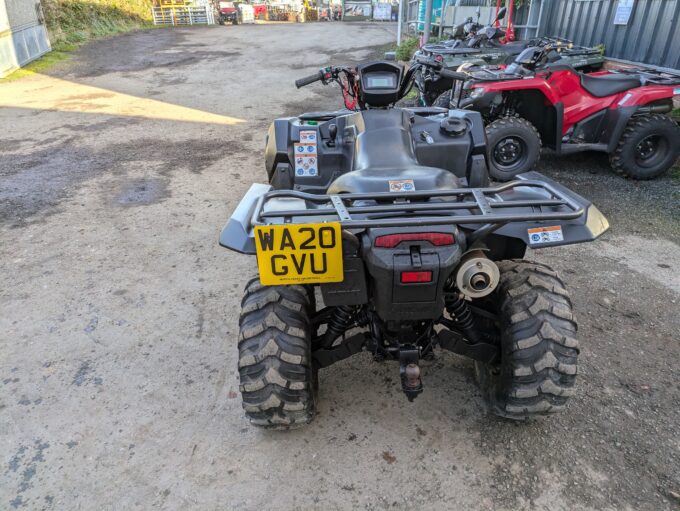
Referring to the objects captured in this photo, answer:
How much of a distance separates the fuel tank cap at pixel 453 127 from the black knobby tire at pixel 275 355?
5.53 ft

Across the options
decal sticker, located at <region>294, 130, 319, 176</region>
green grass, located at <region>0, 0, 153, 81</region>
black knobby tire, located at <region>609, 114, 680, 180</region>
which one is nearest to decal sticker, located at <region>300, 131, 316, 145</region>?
decal sticker, located at <region>294, 130, 319, 176</region>

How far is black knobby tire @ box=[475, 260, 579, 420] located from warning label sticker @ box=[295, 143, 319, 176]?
1.69 metres

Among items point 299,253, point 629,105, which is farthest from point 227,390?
point 629,105

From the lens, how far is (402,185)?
223 centimetres

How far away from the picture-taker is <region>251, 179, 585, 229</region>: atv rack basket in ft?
6.18

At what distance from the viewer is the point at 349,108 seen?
3.97 m

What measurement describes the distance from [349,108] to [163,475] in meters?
2.90

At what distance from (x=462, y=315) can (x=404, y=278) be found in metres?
0.69

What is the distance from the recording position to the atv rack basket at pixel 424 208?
1885 mm

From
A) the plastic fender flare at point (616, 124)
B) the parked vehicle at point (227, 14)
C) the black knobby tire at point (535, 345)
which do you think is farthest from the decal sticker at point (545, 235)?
the parked vehicle at point (227, 14)

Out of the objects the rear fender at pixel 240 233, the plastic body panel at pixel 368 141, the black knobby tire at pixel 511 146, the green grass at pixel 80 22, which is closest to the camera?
the rear fender at pixel 240 233

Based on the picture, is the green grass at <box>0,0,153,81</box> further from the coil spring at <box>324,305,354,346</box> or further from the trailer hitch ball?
the trailer hitch ball

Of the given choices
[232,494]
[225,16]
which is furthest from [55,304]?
[225,16]

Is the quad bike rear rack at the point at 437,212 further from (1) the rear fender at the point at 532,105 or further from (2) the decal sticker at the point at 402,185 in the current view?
(1) the rear fender at the point at 532,105
